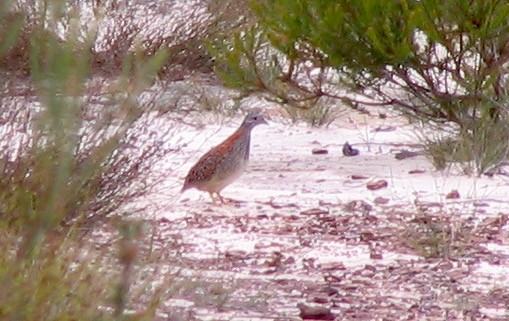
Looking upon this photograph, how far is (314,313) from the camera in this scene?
4938 mm

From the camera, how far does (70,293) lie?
11.3 ft

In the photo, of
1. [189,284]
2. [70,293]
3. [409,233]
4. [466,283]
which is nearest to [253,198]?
[409,233]

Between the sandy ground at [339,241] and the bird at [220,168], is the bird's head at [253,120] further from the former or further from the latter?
the sandy ground at [339,241]

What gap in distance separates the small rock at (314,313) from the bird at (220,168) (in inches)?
102

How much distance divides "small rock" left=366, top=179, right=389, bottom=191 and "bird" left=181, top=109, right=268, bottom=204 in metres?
0.75

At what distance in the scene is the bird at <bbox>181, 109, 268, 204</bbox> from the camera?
7559 millimetres

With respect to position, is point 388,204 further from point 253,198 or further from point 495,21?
point 495,21

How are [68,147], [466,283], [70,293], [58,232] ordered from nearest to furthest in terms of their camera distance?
[68,147]
[70,293]
[58,232]
[466,283]

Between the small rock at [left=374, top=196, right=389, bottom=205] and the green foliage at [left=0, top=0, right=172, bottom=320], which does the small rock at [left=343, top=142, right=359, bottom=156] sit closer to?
the small rock at [left=374, top=196, right=389, bottom=205]

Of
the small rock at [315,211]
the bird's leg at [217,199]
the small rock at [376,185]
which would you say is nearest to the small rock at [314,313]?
the small rock at [315,211]

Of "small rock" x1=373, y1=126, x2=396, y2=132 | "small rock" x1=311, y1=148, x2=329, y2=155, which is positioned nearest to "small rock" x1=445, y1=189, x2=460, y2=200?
"small rock" x1=311, y1=148, x2=329, y2=155

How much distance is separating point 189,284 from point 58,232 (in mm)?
779

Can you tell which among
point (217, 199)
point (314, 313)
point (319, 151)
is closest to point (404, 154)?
→ point (319, 151)

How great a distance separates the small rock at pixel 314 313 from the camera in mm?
4926
